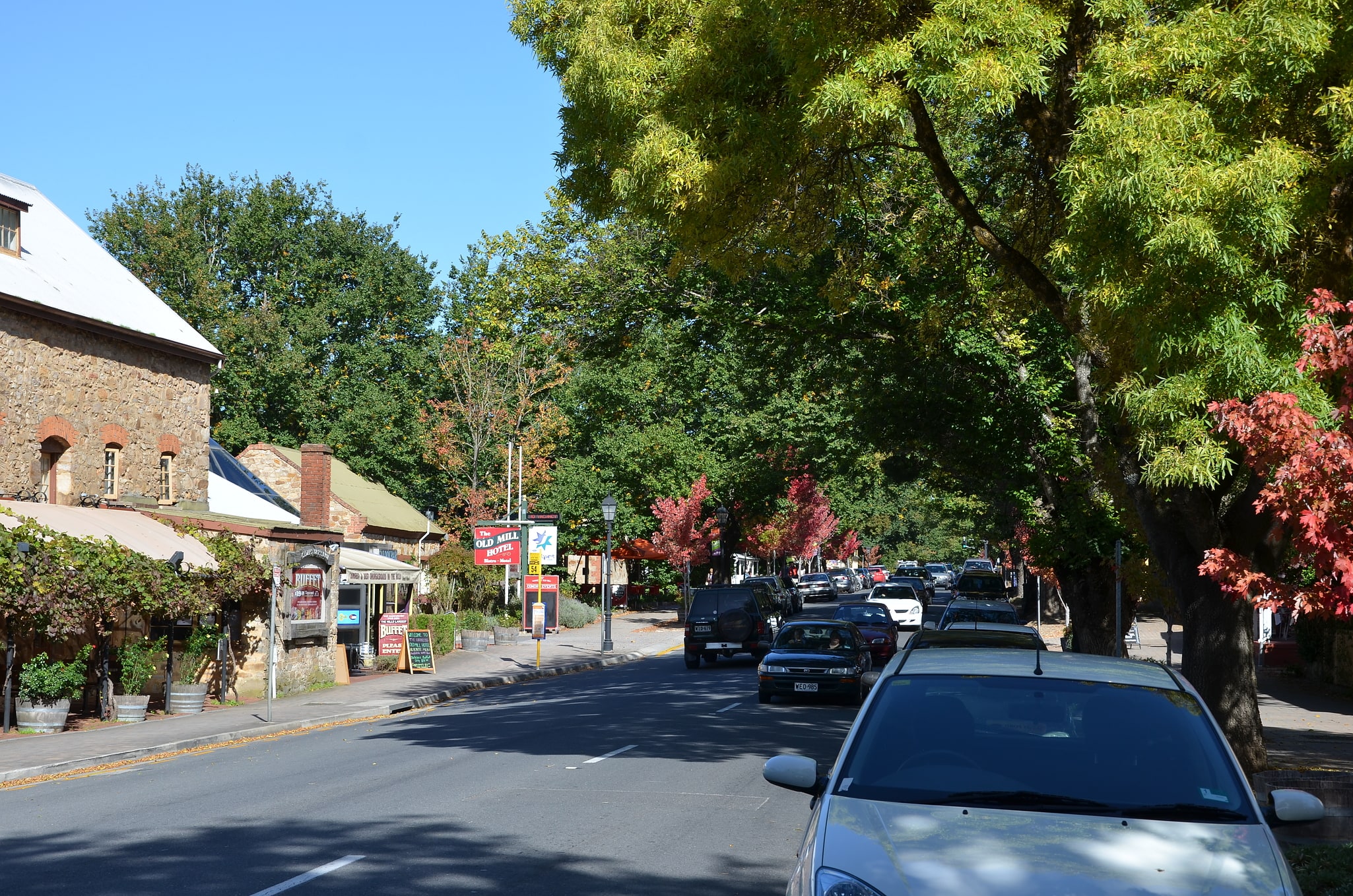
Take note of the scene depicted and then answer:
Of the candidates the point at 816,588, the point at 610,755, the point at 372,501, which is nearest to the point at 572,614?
the point at 372,501

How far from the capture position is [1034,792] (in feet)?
15.8

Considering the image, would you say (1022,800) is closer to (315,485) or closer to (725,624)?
(725,624)

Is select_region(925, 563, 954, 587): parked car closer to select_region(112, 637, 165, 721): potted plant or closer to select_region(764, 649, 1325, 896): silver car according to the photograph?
select_region(112, 637, 165, 721): potted plant

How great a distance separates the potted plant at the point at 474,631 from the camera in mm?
38312

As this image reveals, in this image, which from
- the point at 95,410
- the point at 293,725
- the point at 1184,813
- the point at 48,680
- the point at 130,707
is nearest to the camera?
the point at 1184,813

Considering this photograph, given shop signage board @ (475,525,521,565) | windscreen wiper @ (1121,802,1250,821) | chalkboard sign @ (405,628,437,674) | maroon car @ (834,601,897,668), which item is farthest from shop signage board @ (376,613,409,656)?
windscreen wiper @ (1121,802,1250,821)

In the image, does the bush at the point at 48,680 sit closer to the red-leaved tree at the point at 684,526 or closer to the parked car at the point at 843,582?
the red-leaved tree at the point at 684,526

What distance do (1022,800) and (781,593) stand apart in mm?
43643

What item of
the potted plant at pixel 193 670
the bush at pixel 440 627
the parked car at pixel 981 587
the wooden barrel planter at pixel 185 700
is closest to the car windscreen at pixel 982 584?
the parked car at pixel 981 587

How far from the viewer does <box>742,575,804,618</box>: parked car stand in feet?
149

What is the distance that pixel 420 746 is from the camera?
16.2 m

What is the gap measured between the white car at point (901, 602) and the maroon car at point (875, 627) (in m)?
11.6

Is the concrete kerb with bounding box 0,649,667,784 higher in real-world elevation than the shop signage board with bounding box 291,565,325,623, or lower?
lower

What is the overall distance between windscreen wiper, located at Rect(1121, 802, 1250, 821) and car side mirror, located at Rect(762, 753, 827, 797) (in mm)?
1244
